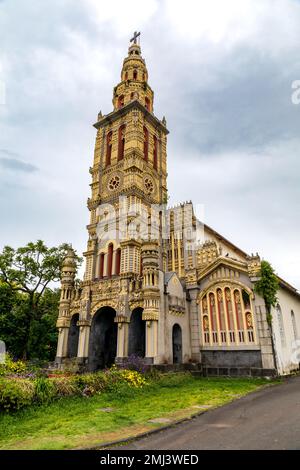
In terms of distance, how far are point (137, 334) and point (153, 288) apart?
4.52 m

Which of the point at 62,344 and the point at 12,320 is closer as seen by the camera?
the point at 62,344

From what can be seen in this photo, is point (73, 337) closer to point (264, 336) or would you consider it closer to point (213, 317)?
point (213, 317)

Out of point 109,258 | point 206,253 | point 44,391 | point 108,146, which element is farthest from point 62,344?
point 108,146

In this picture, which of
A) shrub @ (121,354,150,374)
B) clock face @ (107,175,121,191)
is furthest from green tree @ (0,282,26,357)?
shrub @ (121,354,150,374)

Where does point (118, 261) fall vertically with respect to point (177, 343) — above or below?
above

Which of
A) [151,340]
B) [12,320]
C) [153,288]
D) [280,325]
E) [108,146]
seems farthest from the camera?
[108,146]

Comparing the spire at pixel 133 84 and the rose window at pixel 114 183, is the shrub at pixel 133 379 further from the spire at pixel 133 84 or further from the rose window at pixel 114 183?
the spire at pixel 133 84

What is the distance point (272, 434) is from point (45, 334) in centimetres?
2653

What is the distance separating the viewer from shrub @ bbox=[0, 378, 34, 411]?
10695 millimetres

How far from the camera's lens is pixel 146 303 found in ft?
69.9

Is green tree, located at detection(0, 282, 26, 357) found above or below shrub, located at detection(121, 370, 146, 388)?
above

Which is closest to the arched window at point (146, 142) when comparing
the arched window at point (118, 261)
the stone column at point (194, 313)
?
the arched window at point (118, 261)

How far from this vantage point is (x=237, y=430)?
27.6ft

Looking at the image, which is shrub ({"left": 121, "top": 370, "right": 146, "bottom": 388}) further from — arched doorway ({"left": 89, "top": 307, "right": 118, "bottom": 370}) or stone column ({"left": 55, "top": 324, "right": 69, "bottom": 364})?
stone column ({"left": 55, "top": 324, "right": 69, "bottom": 364})
